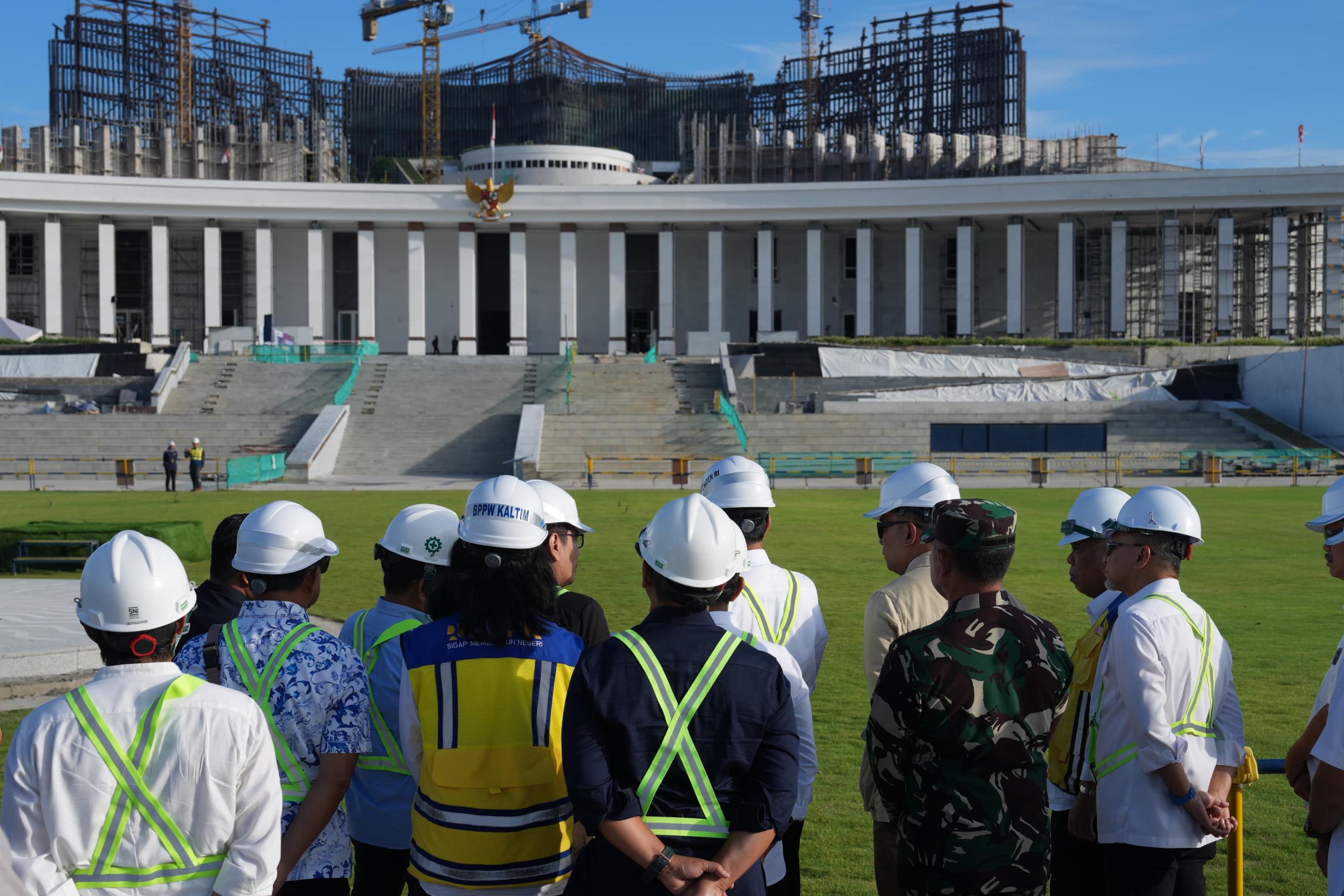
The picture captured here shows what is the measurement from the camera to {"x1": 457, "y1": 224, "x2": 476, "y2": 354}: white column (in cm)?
5725

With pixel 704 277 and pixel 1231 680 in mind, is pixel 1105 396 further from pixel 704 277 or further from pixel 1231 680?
pixel 1231 680

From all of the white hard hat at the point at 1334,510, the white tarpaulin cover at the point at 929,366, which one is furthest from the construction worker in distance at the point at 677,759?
the white tarpaulin cover at the point at 929,366

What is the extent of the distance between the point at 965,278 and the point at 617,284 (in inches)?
→ 652

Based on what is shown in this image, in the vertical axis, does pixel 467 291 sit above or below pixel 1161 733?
above

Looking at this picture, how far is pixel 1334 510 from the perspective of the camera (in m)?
3.97

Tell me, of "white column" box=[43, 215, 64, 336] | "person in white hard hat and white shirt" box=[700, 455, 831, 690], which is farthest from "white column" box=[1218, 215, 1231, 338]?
"person in white hard hat and white shirt" box=[700, 455, 831, 690]

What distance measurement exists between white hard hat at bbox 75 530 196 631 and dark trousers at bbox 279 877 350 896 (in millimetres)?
990

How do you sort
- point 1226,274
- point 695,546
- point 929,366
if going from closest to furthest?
point 695,546 → point 929,366 → point 1226,274

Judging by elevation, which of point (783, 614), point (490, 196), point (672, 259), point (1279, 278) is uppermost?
point (490, 196)

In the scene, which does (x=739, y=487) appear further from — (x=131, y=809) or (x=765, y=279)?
(x=765, y=279)

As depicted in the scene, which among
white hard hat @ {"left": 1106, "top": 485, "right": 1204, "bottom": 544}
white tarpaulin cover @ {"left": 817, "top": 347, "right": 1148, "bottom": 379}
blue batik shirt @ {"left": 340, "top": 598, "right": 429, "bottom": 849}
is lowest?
blue batik shirt @ {"left": 340, "top": 598, "right": 429, "bottom": 849}

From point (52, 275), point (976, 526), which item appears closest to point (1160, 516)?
point (976, 526)

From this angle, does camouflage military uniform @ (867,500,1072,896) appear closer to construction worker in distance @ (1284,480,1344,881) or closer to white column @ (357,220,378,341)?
construction worker in distance @ (1284,480,1344,881)

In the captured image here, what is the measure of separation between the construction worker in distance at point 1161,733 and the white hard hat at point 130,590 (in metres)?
2.93
